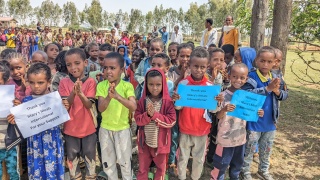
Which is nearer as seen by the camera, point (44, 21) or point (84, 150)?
point (84, 150)

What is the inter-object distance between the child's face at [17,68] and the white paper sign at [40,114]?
653 mm

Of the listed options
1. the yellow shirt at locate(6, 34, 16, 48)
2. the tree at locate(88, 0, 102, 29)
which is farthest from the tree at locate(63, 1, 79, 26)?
the yellow shirt at locate(6, 34, 16, 48)

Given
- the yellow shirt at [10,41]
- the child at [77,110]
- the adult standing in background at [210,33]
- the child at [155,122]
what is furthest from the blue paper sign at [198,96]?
the yellow shirt at [10,41]

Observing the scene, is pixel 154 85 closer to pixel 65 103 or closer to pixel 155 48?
pixel 65 103

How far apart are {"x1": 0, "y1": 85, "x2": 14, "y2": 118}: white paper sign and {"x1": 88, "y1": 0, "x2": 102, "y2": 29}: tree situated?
160 feet

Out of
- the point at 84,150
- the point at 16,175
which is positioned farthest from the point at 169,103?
the point at 16,175

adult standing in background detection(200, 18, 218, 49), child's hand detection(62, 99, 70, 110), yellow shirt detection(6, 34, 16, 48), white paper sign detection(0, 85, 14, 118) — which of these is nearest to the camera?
white paper sign detection(0, 85, 14, 118)

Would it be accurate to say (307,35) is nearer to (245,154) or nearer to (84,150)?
(245,154)

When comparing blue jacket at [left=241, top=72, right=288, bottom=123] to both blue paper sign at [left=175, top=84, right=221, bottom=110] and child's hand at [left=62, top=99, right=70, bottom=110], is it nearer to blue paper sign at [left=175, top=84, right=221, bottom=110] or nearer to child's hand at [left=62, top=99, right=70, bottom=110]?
blue paper sign at [left=175, top=84, right=221, bottom=110]

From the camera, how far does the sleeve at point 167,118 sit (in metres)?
2.68

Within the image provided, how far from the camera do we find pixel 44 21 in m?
56.4

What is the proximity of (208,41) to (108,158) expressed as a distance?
4.88 meters

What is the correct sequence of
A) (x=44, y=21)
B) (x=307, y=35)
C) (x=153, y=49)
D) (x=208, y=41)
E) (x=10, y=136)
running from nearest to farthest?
(x=10, y=136)
(x=153, y=49)
(x=307, y=35)
(x=208, y=41)
(x=44, y=21)

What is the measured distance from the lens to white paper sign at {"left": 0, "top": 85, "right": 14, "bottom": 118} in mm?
2546
